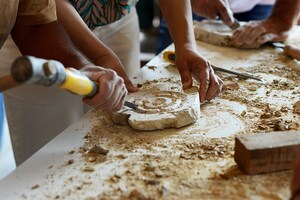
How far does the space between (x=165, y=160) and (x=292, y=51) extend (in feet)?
3.20

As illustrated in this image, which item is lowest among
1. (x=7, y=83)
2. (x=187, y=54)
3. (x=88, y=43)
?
(x=187, y=54)

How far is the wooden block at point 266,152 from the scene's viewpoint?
94 cm

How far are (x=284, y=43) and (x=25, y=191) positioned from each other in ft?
4.72

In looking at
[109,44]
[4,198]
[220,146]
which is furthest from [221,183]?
[109,44]

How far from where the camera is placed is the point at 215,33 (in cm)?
198

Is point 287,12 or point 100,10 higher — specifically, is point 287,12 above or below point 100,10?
below

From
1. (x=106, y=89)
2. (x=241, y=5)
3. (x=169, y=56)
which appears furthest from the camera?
(x=241, y=5)

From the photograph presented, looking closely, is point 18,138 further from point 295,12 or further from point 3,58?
point 295,12

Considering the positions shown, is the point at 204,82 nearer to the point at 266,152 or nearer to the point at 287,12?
the point at 266,152

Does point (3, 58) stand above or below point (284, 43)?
above

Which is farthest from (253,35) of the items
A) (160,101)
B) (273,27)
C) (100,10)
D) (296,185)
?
(296,185)

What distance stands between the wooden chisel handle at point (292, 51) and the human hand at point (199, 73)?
482 millimetres

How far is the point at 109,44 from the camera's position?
1.91 m

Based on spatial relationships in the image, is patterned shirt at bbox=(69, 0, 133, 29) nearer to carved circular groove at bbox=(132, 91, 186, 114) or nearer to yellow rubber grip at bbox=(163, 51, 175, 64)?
yellow rubber grip at bbox=(163, 51, 175, 64)
